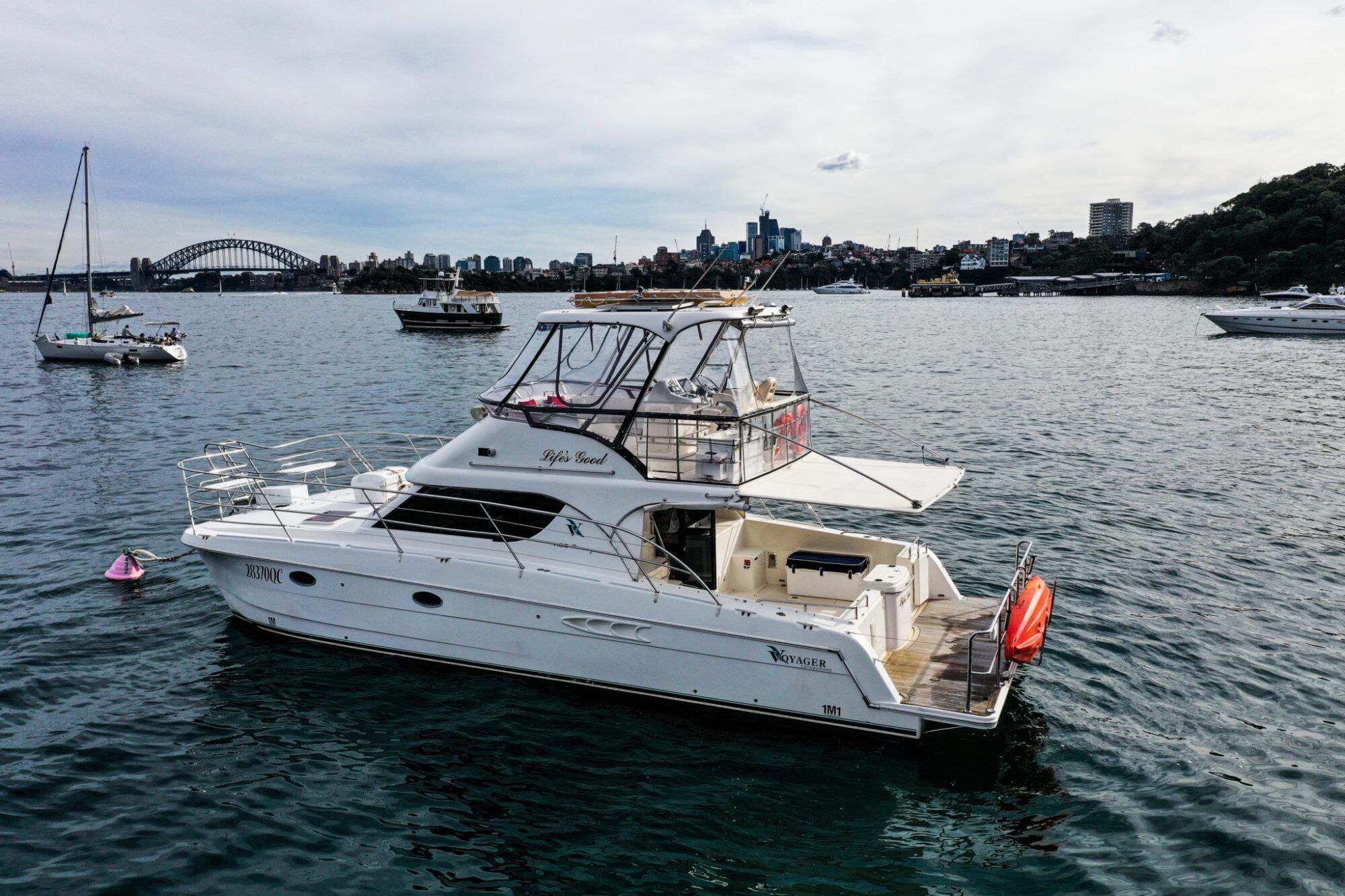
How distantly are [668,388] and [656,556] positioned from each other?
2017 mm

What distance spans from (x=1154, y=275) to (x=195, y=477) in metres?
154

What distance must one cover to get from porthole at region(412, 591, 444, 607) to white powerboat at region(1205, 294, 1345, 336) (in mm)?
64503

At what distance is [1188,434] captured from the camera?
26.0 metres

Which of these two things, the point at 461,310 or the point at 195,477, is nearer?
the point at 195,477

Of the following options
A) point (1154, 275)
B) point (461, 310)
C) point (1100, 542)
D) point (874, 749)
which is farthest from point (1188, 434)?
point (1154, 275)

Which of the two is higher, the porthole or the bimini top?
the bimini top

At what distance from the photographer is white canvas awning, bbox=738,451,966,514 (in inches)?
374

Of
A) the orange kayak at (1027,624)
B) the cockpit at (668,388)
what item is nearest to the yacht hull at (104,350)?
the cockpit at (668,388)

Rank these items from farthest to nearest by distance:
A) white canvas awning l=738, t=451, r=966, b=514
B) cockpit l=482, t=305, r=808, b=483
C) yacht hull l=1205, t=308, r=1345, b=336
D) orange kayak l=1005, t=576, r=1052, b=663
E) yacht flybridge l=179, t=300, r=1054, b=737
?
yacht hull l=1205, t=308, r=1345, b=336 → cockpit l=482, t=305, r=808, b=483 → white canvas awning l=738, t=451, r=966, b=514 → yacht flybridge l=179, t=300, r=1054, b=737 → orange kayak l=1005, t=576, r=1052, b=663

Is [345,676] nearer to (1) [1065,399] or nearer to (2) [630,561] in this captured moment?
(2) [630,561]

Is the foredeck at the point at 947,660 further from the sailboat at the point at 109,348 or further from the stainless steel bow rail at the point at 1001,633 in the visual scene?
the sailboat at the point at 109,348

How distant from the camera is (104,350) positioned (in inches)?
1853

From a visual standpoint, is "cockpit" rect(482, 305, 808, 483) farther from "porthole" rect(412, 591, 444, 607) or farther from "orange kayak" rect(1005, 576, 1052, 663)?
"orange kayak" rect(1005, 576, 1052, 663)

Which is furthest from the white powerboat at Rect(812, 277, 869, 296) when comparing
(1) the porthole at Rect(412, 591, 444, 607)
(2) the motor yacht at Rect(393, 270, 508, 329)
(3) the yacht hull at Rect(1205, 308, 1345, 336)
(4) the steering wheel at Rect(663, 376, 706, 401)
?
(1) the porthole at Rect(412, 591, 444, 607)
